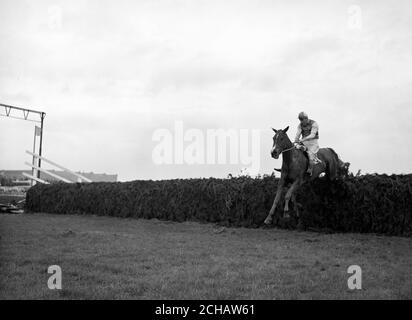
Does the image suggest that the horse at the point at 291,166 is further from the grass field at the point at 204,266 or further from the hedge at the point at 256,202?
the grass field at the point at 204,266

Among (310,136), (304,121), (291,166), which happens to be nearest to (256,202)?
(291,166)

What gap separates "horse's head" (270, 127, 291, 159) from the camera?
10387 mm

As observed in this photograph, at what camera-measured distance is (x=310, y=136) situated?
11234mm

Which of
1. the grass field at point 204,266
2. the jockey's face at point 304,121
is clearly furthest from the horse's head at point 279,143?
the grass field at point 204,266

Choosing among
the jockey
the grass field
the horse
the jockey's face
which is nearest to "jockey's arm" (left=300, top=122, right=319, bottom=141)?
the jockey

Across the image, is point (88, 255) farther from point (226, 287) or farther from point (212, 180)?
point (212, 180)

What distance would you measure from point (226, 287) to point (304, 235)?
6849 mm

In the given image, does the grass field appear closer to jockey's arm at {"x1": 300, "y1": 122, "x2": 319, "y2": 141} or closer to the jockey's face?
jockey's arm at {"x1": 300, "y1": 122, "x2": 319, "y2": 141}

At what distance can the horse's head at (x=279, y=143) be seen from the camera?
409 inches

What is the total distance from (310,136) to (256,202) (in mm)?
3711

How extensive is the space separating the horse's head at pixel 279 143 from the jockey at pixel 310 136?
0.56 m
